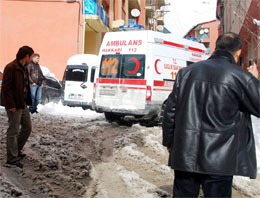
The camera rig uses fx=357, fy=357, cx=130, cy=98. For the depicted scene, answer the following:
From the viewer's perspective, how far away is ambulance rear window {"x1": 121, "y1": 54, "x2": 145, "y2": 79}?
10.3 metres

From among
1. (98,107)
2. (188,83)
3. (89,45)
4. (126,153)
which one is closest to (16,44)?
(89,45)

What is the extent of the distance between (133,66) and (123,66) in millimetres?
326

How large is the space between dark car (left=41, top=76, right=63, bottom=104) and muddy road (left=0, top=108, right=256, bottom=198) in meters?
7.05

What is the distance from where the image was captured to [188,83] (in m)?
2.81

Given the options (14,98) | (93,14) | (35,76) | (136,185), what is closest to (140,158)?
(136,185)

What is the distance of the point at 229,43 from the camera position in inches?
113

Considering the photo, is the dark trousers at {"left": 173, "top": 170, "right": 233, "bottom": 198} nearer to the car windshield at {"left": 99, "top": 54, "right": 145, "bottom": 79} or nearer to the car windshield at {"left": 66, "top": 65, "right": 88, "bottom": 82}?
the car windshield at {"left": 99, "top": 54, "right": 145, "bottom": 79}

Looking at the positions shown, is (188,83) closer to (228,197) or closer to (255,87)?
(255,87)

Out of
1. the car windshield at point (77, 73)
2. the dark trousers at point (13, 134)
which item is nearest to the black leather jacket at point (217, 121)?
the dark trousers at point (13, 134)

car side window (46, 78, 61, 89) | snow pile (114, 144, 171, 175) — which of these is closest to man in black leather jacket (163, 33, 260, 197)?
snow pile (114, 144, 171, 175)

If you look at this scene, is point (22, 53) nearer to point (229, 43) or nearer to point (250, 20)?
point (229, 43)

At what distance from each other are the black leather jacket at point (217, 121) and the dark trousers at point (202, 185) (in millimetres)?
76

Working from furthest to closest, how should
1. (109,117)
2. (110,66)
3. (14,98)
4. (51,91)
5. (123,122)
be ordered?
(51,91), (123,122), (109,117), (110,66), (14,98)

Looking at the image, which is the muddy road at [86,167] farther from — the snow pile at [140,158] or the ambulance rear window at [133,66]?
the ambulance rear window at [133,66]
